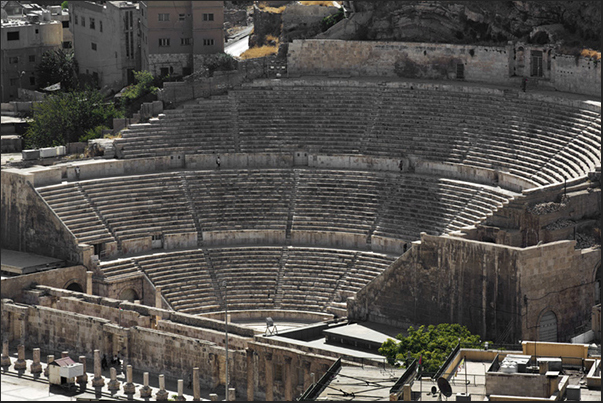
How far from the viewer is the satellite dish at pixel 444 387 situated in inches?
1962

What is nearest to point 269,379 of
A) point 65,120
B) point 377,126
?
point 377,126

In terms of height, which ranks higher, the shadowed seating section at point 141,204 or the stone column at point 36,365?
the shadowed seating section at point 141,204

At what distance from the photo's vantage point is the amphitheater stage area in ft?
238

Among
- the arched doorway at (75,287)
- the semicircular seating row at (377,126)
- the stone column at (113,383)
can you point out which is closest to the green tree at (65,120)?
the semicircular seating row at (377,126)

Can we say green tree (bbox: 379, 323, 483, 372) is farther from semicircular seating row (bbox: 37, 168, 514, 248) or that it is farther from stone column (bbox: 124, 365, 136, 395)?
stone column (bbox: 124, 365, 136, 395)

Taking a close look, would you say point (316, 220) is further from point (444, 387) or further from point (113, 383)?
point (444, 387)

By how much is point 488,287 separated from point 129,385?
15.6 m

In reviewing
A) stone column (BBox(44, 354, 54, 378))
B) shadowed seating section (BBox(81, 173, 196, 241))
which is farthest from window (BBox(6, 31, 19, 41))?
stone column (BBox(44, 354, 54, 378))

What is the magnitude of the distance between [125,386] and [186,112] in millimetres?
21409

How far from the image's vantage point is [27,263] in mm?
73500

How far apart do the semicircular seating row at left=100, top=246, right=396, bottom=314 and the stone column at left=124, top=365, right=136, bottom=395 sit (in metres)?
7.22

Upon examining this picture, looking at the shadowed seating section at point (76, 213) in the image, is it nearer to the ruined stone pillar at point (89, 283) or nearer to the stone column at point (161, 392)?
the ruined stone pillar at point (89, 283)

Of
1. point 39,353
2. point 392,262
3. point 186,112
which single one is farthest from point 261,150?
point 39,353

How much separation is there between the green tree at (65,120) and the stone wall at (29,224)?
30.2 feet
